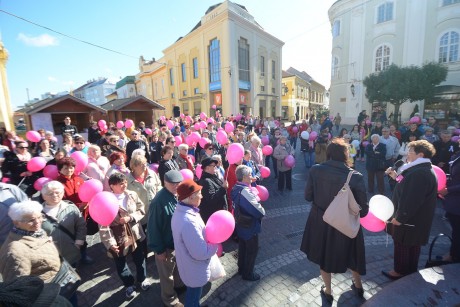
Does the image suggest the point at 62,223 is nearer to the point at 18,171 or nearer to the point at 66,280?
the point at 66,280

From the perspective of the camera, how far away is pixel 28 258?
6.48ft

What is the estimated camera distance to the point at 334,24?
26.9m

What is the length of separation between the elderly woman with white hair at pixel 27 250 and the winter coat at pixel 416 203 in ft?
13.0

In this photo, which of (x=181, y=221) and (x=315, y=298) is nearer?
(x=181, y=221)

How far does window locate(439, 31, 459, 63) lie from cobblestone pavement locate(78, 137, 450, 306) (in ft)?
80.3

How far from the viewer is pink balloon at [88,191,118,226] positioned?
2.61 m

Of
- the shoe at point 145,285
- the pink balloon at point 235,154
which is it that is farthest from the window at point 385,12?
the shoe at point 145,285

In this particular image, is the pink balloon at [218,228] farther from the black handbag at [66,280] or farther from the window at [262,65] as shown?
the window at [262,65]

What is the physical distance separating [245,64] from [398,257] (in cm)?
2495

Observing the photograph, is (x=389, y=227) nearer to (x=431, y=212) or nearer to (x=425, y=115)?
(x=431, y=212)

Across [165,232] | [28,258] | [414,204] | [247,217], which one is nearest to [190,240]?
[165,232]

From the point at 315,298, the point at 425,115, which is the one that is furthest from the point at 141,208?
the point at 425,115

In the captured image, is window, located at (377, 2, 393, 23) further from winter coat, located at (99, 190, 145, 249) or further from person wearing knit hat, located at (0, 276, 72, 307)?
person wearing knit hat, located at (0, 276, 72, 307)

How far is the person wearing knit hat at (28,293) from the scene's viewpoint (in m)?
0.98
